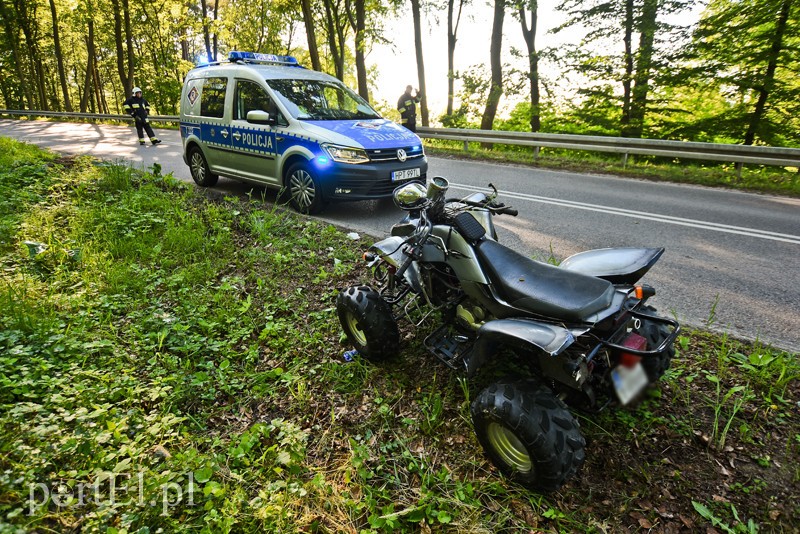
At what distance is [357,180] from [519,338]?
184 inches

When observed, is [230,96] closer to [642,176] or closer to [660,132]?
[642,176]

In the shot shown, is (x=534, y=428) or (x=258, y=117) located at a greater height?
(x=258, y=117)

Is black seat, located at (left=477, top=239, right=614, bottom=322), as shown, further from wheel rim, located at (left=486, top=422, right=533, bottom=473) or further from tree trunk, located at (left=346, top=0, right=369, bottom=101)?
tree trunk, located at (left=346, top=0, right=369, bottom=101)

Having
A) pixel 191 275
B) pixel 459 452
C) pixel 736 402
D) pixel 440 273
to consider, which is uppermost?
pixel 440 273

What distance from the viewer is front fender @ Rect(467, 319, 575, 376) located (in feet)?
6.94

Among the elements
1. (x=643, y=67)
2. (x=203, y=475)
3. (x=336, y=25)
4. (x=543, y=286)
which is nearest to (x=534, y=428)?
(x=543, y=286)

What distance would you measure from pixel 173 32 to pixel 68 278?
3750 centimetres

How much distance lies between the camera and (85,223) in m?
5.88

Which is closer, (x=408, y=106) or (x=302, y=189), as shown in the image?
(x=302, y=189)

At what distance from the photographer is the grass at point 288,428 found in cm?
232

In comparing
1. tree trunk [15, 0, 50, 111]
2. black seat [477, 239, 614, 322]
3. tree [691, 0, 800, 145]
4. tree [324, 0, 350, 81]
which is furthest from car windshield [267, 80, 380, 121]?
tree trunk [15, 0, 50, 111]

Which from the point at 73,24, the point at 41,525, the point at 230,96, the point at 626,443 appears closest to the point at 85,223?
the point at 230,96

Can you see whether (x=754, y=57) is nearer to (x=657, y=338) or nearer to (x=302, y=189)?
(x=302, y=189)

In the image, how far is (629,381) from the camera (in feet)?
Result: 6.28
